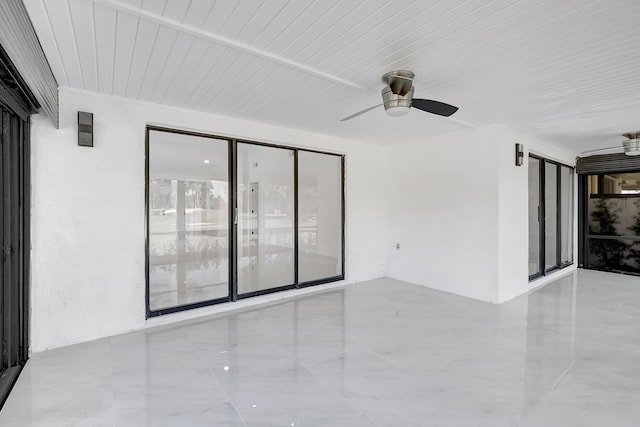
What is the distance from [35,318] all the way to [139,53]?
248cm

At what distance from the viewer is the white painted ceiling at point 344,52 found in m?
1.93

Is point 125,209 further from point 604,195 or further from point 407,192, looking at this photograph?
point 604,195

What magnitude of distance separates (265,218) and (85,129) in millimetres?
2850

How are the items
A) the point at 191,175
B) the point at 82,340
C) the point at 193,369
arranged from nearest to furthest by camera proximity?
1. the point at 193,369
2. the point at 82,340
3. the point at 191,175

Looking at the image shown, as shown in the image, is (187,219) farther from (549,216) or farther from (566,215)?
(566,215)

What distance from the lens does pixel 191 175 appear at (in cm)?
430

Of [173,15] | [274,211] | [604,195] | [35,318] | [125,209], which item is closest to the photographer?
[173,15]

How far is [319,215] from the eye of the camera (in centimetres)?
620

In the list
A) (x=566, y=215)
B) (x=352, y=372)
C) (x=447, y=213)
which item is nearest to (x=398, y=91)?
(x=352, y=372)

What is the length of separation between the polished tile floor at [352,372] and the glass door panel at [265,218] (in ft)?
3.57

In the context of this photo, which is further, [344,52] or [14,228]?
[14,228]

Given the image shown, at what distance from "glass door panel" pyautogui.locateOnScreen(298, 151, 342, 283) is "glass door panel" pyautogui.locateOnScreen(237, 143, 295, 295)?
0.95 ft

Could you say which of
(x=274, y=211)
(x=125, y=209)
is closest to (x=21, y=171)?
(x=125, y=209)

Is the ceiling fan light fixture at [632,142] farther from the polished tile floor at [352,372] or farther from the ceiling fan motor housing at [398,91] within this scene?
the ceiling fan motor housing at [398,91]
